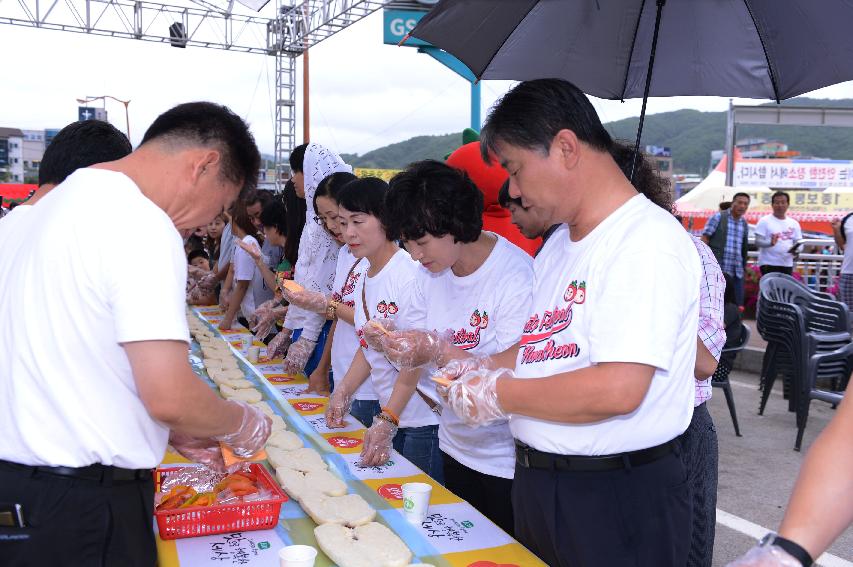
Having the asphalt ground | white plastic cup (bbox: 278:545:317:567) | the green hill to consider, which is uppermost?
the green hill

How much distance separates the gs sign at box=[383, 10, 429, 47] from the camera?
963 cm

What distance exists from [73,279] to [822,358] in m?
4.50

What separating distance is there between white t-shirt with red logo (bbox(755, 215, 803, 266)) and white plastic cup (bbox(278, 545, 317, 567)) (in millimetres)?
8470

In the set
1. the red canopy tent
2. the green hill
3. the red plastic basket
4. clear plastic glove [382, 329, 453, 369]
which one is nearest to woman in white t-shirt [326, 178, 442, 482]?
clear plastic glove [382, 329, 453, 369]

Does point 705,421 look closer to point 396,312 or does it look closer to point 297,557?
point 396,312

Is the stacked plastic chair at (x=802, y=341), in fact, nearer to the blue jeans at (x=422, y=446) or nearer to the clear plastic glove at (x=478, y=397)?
the blue jeans at (x=422, y=446)

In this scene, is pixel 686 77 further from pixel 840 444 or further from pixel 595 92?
pixel 840 444

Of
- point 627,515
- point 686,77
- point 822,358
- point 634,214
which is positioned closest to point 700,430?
point 627,515

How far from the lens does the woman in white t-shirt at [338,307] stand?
2.67 m

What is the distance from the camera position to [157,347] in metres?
1.12

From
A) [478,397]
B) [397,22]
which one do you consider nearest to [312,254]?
[478,397]

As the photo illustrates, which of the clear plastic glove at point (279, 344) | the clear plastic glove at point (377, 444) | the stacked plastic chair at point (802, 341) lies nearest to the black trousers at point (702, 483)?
the clear plastic glove at point (377, 444)

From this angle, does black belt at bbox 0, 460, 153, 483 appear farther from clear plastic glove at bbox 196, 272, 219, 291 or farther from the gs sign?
the gs sign

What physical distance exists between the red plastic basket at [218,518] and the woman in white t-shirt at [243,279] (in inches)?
110
